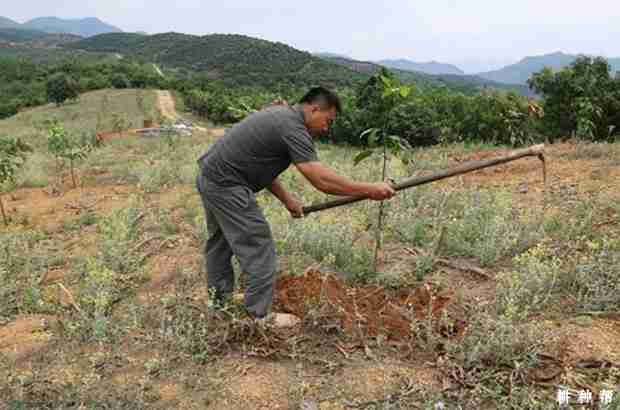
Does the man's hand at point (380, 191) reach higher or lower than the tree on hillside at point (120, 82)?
lower

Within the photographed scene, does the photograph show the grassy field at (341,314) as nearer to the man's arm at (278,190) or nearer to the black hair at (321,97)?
the man's arm at (278,190)

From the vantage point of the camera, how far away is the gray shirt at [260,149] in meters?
2.48

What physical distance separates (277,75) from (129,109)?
28.9 meters

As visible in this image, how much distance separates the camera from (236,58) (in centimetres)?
7269

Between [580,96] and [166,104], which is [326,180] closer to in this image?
[580,96]

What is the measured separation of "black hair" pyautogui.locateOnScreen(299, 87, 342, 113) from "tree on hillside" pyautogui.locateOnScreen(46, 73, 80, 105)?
44003 millimetres

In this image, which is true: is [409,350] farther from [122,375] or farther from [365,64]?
[365,64]

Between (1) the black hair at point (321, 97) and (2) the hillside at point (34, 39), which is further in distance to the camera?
(2) the hillside at point (34, 39)

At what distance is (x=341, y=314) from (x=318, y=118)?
3.95ft

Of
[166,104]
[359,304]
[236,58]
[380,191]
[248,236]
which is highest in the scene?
[236,58]

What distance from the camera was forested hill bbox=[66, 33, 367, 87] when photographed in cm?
6066

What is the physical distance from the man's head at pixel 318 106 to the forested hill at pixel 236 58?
1921 inches

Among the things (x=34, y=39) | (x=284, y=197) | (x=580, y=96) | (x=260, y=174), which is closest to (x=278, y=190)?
(x=284, y=197)

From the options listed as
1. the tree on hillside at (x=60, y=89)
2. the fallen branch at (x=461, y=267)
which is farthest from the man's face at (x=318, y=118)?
the tree on hillside at (x=60, y=89)
